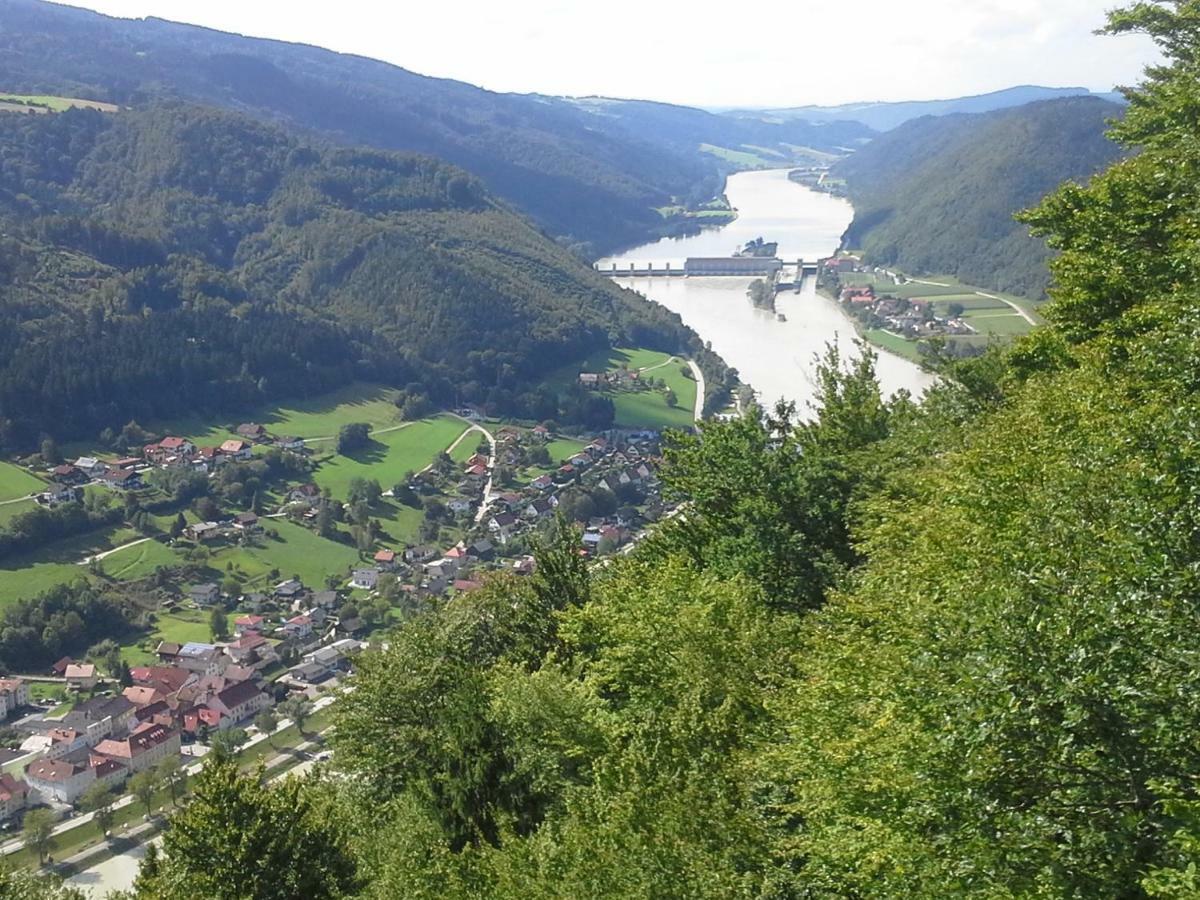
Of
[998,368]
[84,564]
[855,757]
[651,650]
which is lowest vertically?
[84,564]

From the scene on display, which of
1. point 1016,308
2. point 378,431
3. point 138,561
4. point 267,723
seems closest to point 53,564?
point 138,561

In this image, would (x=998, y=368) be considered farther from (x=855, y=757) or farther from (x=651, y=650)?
(x=855, y=757)

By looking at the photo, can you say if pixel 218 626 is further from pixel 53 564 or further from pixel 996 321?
pixel 996 321

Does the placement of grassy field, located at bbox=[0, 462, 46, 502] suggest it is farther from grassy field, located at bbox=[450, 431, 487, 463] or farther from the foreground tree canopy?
the foreground tree canopy

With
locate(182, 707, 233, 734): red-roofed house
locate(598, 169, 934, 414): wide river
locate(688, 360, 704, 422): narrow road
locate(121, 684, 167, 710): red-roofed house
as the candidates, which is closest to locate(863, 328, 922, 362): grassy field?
locate(598, 169, 934, 414): wide river

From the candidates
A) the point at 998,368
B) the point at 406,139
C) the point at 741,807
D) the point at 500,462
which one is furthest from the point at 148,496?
the point at 406,139

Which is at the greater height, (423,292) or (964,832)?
(964,832)
